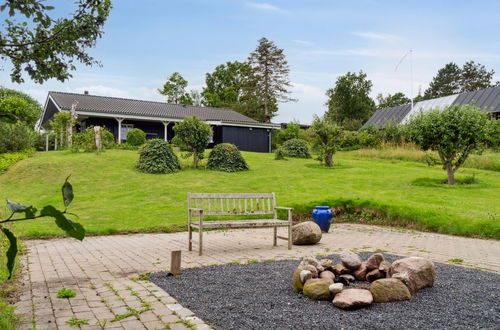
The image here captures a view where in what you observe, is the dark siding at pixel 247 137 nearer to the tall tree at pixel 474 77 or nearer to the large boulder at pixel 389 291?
the large boulder at pixel 389 291

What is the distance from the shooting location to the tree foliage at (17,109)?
158 cm

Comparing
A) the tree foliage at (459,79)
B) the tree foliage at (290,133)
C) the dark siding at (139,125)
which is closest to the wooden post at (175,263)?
the dark siding at (139,125)

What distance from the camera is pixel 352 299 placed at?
4016 mm

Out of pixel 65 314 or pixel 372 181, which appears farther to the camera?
pixel 372 181

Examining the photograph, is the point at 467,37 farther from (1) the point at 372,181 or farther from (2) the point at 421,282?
(2) the point at 421,282

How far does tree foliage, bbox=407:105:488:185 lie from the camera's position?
44.6 ft

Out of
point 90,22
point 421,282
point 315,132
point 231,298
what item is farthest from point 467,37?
point 90,22

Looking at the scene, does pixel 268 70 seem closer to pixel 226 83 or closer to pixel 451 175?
pixel 226 83

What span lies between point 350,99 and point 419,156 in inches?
1117

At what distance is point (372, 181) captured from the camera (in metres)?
15.6

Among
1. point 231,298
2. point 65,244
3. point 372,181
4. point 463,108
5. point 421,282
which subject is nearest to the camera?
point 231,298

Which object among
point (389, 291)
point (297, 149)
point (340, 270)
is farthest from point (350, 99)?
point (389, 291)

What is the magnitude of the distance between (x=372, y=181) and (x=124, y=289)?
496 inches

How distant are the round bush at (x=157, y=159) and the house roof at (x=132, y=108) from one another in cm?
1085
